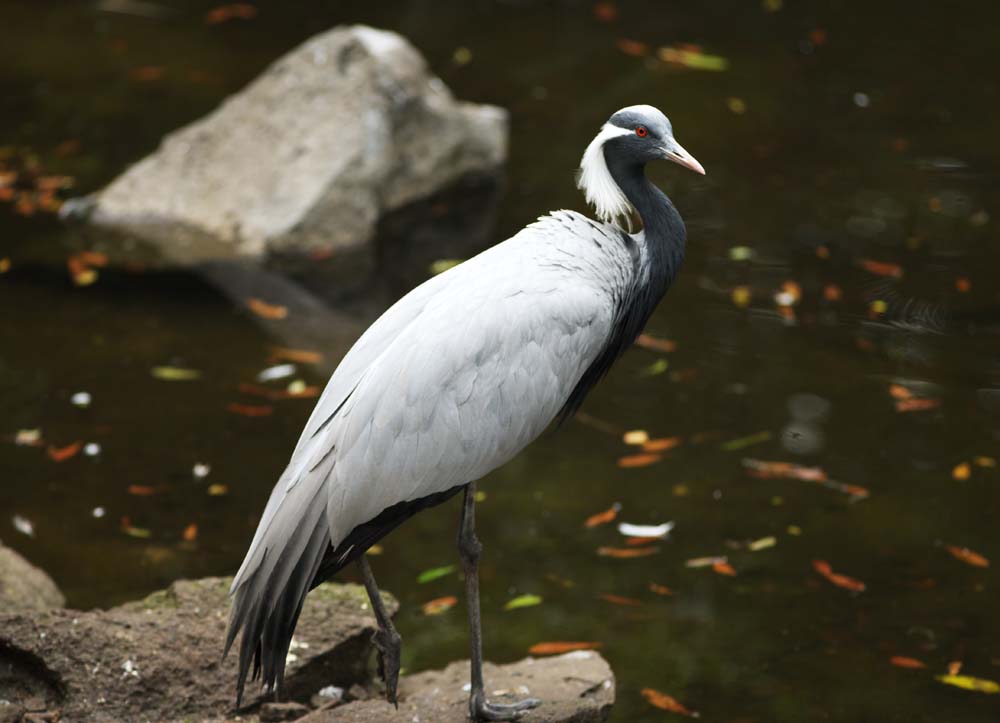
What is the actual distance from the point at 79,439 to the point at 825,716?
356 cm

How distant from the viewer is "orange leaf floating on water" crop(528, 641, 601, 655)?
5.32m

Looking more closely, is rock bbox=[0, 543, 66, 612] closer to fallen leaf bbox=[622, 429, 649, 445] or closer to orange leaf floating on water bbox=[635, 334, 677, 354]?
fallen leaf bbox=[622, 429, 649, 445]

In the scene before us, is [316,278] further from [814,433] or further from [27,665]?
[27,665]

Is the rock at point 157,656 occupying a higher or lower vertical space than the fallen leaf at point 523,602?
higher

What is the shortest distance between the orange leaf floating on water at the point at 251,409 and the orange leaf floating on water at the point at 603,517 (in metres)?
1.70

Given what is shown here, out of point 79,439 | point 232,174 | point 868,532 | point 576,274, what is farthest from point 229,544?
point 232,174

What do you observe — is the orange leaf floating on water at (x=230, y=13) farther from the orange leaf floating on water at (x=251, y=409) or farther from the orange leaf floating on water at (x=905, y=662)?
the orange leaf floating on water at (x=905, y=662)

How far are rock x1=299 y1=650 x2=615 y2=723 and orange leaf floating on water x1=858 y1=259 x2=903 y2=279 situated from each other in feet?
13.1

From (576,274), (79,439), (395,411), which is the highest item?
(576,274)

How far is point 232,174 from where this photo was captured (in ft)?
28.0

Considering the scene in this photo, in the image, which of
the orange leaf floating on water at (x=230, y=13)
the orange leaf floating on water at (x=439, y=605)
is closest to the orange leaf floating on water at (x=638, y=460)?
the orange leaf floating on water at (x=439, y=605)

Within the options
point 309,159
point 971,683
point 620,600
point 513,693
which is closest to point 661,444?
point 620,600

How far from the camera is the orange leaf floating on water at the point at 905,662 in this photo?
521 centimetres

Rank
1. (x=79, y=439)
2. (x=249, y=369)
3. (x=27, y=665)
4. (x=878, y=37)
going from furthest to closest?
(x=878, y=37) < (x=249, y=369) < (x=79, y=439) < (x=27, y=665)
